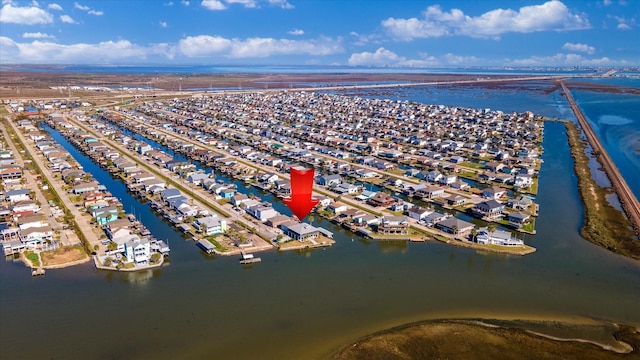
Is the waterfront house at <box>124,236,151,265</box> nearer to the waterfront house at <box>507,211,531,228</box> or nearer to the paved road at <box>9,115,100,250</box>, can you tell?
the paved road at <box>9,115,100,250</box>

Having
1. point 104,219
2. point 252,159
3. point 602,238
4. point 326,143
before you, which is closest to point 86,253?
point 104,219

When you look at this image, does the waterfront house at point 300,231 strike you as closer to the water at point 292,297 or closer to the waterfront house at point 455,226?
the water at point 292,297

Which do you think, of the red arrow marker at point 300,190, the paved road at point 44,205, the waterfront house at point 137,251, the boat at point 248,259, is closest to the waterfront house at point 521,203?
the boat at point 248,259

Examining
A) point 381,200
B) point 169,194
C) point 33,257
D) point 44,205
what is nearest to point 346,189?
point 381,200

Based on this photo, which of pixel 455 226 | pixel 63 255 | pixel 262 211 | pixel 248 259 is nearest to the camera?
pixel 63 255

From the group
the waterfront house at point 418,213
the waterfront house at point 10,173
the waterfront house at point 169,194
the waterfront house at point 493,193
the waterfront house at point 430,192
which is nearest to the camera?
the waterfront house at point 418,213

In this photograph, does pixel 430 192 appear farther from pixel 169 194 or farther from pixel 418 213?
pixel 169 194
